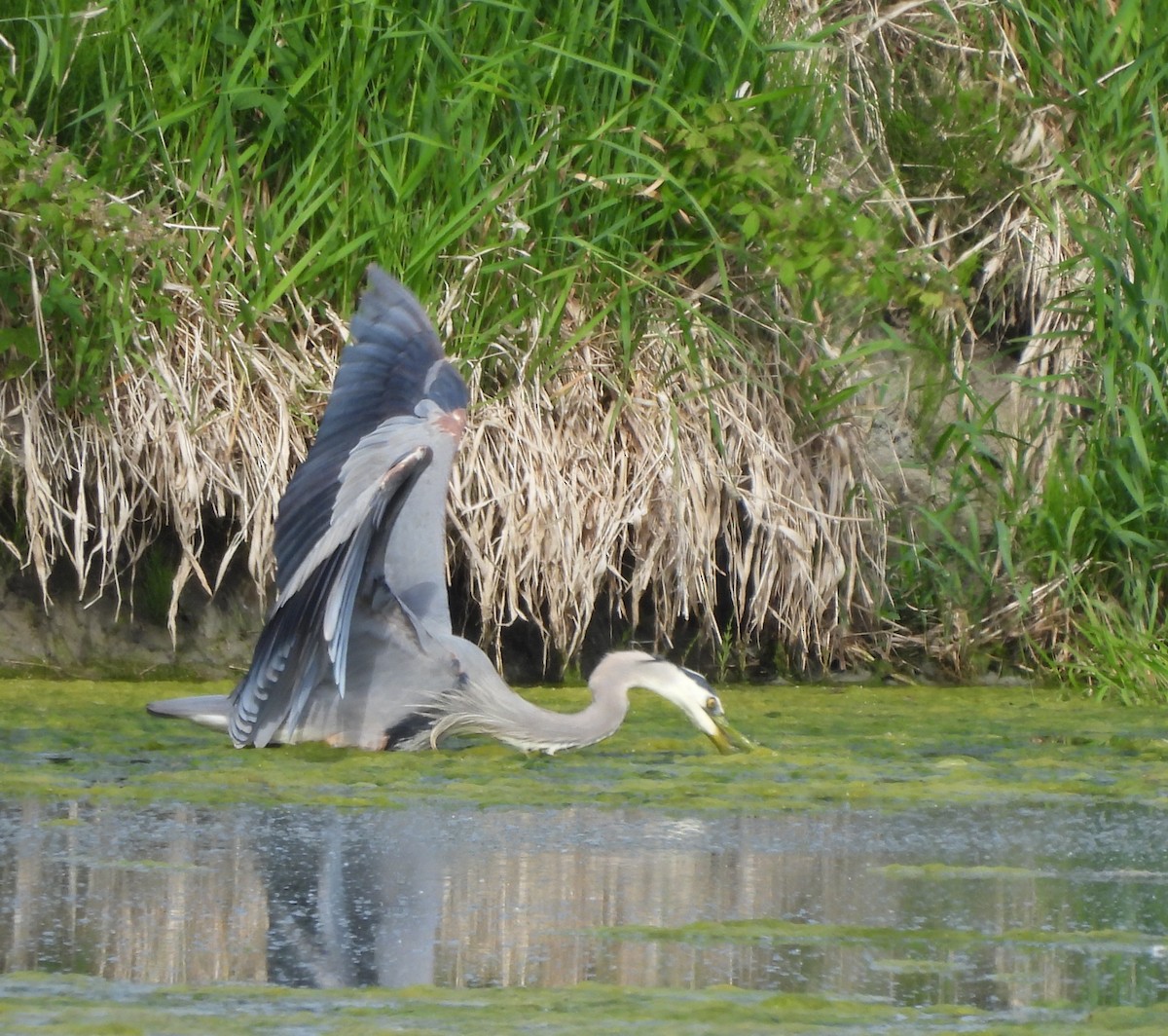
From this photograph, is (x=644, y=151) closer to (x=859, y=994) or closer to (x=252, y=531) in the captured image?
(x=252, y=531)

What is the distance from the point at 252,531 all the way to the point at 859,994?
2.72 meters

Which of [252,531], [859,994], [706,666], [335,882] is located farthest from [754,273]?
[859,994]

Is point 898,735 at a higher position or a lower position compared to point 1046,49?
lower

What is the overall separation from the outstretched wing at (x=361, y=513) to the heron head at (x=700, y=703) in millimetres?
436

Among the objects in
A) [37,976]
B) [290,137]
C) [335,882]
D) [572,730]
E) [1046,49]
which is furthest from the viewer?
[1046,49]

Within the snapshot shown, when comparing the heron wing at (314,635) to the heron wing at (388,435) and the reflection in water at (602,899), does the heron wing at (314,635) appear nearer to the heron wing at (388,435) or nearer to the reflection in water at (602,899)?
the heron wing at (388,435)

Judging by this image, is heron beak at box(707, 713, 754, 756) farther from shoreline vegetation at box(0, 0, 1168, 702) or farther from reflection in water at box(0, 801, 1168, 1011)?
shoreline vegetation at box(0, 0, 1168, 702)

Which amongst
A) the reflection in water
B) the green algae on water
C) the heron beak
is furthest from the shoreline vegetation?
the reflection in water

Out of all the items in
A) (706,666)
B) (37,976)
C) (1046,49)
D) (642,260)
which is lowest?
(37,976)

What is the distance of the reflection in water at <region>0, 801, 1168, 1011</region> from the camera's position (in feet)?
7.41

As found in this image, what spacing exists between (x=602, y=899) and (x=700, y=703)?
4.33 ft

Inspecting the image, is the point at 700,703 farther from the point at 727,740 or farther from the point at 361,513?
the point at 361,513

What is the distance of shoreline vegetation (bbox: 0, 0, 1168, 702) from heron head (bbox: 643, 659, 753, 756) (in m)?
0.67

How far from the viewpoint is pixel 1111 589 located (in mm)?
5020
